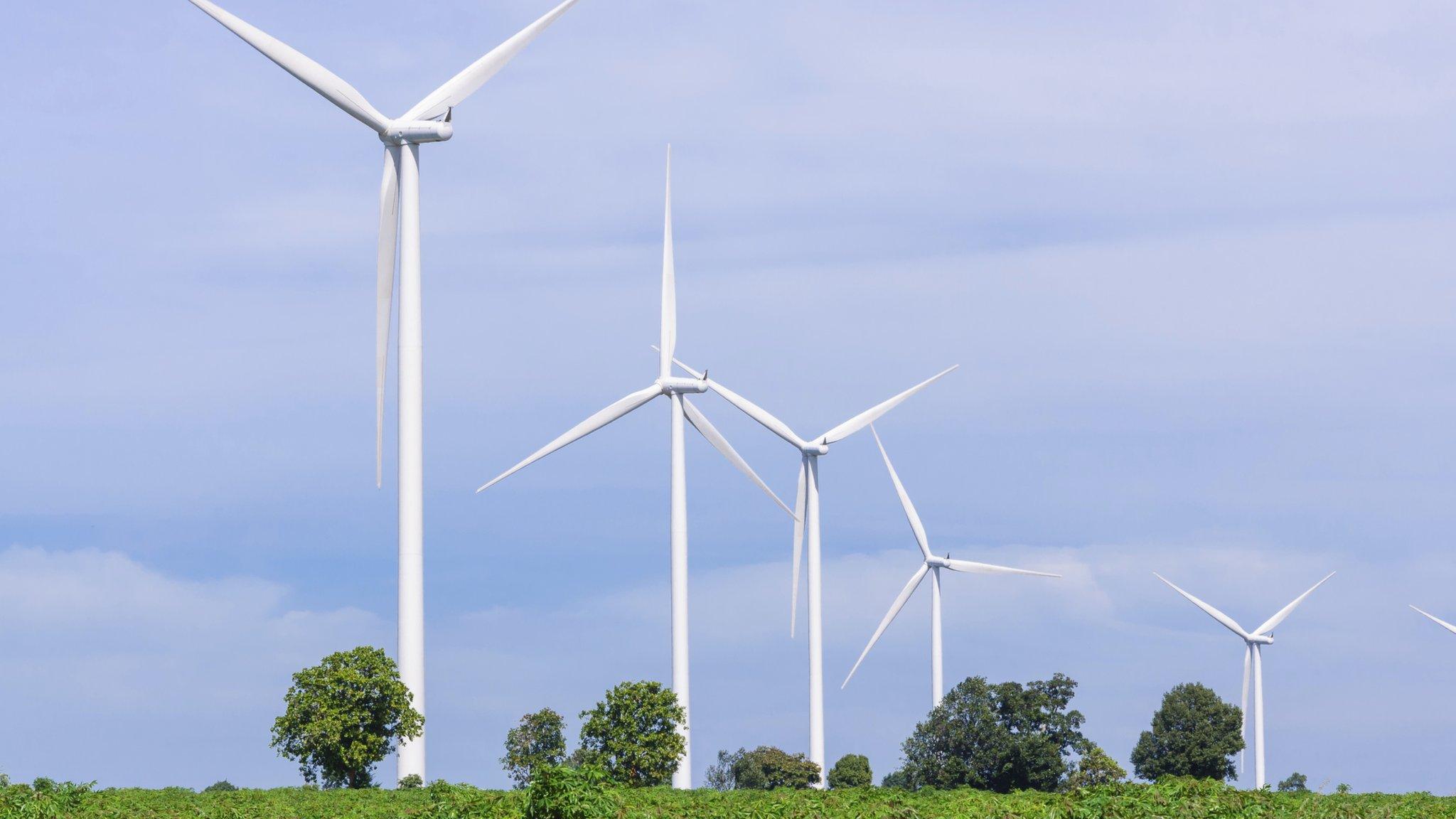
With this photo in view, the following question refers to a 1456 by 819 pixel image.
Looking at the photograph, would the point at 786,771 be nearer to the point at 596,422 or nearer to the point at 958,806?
the point at 596,422

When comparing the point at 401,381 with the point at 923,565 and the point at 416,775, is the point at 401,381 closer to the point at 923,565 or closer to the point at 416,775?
the point at 416,775

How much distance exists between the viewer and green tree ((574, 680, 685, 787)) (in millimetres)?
98000

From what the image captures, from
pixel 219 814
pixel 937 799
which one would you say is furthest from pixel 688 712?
pixel 937 799

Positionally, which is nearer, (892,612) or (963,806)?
(963,806)

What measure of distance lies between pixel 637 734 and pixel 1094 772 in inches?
1066

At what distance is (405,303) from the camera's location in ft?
288

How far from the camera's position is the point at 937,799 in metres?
37.7

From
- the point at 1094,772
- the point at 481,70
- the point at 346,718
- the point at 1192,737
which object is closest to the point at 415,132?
the point at 481,70

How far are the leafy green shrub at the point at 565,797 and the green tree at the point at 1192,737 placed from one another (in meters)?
118

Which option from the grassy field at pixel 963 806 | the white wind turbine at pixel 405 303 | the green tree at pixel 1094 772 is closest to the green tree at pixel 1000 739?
the green tree at pixel 1094 772

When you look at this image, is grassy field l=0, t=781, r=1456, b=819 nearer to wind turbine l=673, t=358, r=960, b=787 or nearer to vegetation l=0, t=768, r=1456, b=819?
vegetation l=0, t=768, r=1456, b=819

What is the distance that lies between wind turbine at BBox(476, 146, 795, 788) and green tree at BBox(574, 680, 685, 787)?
6.93 metres

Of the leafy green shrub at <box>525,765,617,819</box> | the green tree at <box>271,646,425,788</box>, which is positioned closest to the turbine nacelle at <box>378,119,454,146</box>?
the green tree at <box>271,646,425,788</box>

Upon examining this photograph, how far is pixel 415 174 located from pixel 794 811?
6320cm
